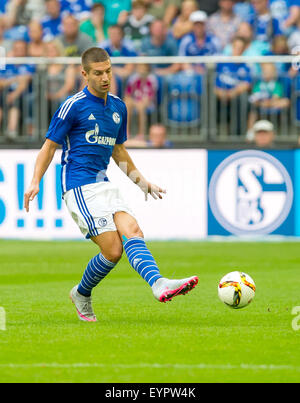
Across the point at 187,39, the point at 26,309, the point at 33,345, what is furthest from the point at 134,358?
the point at 187,39

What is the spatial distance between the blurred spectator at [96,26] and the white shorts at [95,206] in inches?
412

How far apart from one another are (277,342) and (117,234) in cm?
171

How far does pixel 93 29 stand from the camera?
1822 centimetres

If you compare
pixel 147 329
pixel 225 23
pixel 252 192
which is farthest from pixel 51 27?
pixel 147 329

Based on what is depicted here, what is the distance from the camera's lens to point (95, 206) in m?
7.91

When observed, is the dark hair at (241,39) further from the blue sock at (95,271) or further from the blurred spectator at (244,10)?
the blue sock at (95,271)

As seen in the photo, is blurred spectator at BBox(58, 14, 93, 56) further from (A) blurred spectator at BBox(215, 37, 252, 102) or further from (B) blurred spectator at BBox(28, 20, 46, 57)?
(A) blurred spectator at BBox(215, 37, 252, 102)

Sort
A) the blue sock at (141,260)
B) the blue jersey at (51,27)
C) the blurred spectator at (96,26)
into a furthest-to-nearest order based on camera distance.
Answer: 1. the blue jersey at (51,27)
2. the blurred spectator at (96,26)
3. the blue sock at (141,260)

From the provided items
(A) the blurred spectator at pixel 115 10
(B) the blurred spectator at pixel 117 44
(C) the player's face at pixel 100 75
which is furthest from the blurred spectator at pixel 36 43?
(C) the player's face at pixel 100 75

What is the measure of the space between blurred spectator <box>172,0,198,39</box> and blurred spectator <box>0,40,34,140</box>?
288 centimetres

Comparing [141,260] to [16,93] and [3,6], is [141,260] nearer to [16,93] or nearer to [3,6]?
[16,93]

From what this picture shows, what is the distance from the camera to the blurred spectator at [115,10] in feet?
60.2
